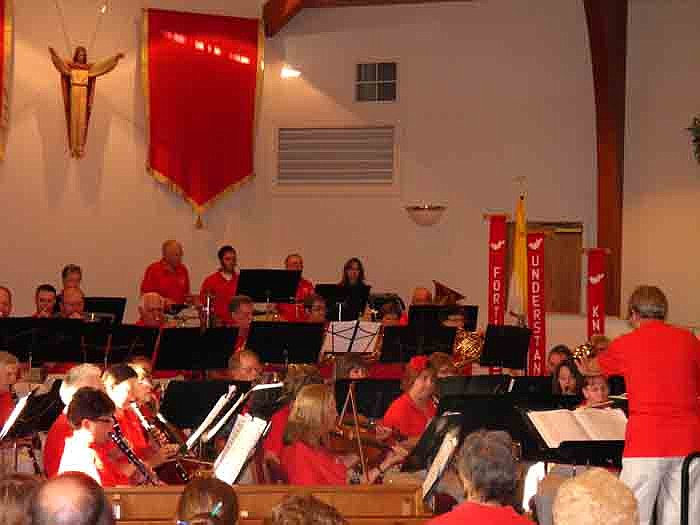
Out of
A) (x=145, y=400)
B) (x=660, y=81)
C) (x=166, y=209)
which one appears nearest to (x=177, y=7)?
(x=166, y=209)

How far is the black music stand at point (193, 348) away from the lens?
900cm

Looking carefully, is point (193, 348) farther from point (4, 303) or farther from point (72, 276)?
point (72, 276)

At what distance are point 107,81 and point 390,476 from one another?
8427mm

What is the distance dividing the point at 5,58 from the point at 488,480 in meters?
10.8

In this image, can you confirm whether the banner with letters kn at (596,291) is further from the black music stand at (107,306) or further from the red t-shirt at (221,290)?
the black music stand at (107,306)

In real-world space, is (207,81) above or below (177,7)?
below

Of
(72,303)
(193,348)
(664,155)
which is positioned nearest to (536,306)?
(664,155)

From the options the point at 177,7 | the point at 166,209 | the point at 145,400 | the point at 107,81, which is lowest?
the point at 145,400

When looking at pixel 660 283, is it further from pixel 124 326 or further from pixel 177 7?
pixel 124 326

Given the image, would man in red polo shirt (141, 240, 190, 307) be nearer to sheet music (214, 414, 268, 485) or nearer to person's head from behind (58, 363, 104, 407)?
person's head from behind (58, 363, 104, 407)

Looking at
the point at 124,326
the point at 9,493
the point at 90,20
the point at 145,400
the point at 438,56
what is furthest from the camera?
the point at 438,56

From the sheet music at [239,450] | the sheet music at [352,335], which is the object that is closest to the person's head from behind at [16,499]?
the sheet music at [239,450]

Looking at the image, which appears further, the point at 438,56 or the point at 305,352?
the point at 438,56

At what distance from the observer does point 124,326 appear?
9.25 m
